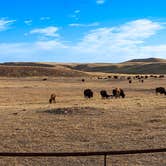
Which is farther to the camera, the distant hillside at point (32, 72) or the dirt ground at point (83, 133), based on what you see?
the distant hillside at point (32, 72)

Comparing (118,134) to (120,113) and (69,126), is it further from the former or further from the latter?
(120,113)

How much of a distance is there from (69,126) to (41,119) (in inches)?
119

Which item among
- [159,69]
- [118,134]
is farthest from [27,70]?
[118,134]

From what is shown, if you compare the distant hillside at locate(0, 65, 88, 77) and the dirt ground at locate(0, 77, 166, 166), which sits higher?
the distant hillside at locate(0, 65, 88, 77)

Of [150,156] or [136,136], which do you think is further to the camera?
[136,136]

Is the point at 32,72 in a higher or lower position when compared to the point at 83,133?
higher

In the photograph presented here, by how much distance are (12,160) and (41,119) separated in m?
9.34

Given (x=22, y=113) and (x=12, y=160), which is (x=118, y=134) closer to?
(x=12, y=160)

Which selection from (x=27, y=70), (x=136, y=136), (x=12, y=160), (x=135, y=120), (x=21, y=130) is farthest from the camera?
(x=27, y=70)

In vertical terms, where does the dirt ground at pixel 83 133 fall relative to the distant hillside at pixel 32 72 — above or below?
below

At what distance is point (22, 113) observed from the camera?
978 inches

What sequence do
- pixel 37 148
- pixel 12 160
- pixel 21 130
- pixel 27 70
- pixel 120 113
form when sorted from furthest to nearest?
pixel 27 70
pixel 120 113
pixel 21 130
pixel 37 148
pixel 12 160

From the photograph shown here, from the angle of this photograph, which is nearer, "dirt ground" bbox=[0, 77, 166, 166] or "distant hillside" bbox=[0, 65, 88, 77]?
"dirt ground" bbox=[0, 77, 166, 166]

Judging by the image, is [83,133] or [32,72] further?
[32,72]
